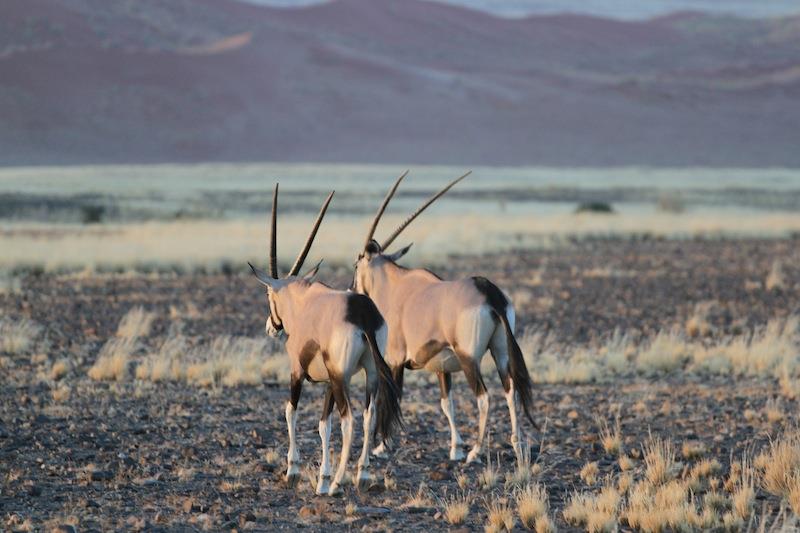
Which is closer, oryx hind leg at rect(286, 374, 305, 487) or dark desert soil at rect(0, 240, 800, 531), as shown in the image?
dark desert soil at rect(0, 240, 800, 531)

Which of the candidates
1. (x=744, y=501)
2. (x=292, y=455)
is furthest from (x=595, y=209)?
(x=744, y=501)

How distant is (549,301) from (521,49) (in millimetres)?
170574

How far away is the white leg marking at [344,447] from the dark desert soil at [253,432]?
10cm

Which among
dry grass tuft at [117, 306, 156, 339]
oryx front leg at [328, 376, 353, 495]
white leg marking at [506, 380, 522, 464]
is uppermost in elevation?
oryx front leg at [328, 376, 353, 495]

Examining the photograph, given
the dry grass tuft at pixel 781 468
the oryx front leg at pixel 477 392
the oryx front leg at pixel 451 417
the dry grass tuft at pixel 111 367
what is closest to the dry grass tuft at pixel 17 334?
the dry grass tuft at pixel 111 367

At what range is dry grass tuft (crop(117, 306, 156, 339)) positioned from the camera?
17.0 meters

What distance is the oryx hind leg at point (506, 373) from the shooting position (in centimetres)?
936

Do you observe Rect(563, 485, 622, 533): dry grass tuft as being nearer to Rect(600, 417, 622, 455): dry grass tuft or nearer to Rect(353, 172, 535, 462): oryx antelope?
Rect(353, 172, 535, 462): oryx antelope

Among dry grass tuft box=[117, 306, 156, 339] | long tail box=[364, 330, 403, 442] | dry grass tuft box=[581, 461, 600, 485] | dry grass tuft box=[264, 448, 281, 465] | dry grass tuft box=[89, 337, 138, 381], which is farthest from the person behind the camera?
dry grass tuft box=[117, 306, 156, 339]

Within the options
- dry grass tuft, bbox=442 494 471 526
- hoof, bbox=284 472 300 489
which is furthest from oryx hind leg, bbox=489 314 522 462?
hoof, bbox=284 472 300 489

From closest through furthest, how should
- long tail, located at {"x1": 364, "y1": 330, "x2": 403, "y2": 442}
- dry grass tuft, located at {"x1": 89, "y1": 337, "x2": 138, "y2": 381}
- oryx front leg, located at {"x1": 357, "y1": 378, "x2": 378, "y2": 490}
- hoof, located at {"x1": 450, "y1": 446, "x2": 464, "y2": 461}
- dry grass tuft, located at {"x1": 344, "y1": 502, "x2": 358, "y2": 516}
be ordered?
dry grass tuft, located at {"x1": 344, "y1": 502, "x2": 358, "y2": 516}, long tail, located at {"x1": 364, "y1": 330, "x2": 403, "y2": 442}, oryx front leg, located at {"x1": 357, "y1": 378, "x2": 378, "y2": 490}, hoof, located at {"x1": 450, "y1": 446, "x2": 464, "y2": 461}, dry grass tuft, located at {"x1": 89, "y1": 337, "x2": 138, "y2": 381}

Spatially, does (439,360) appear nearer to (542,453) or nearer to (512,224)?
(542,453)

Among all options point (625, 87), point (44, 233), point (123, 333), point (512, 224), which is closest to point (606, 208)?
point (512, 224)

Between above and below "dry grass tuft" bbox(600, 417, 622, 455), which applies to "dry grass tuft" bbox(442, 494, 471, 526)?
above
